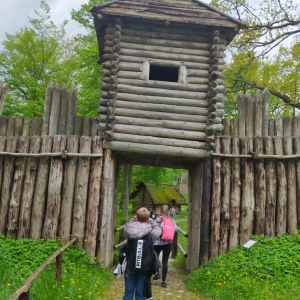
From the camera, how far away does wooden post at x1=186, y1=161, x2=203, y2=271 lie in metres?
8.06

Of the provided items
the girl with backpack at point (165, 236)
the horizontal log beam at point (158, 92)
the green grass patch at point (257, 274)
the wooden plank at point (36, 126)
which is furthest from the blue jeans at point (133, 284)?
the wooden plank at point (36, 126)

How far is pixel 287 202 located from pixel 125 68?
18.1 ft

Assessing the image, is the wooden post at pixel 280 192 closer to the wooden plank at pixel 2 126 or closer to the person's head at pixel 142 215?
the person's head at pixel 142 215

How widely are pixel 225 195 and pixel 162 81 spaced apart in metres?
3.41

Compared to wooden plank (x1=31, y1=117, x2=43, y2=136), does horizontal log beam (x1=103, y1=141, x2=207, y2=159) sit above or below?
below

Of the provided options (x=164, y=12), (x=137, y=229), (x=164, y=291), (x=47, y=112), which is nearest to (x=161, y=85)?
(x=164, y=12)

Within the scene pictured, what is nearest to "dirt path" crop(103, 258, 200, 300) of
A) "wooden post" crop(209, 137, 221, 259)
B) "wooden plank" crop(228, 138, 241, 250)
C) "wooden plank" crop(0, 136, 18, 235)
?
"wooden post" crop(209, 137, 221, 259)

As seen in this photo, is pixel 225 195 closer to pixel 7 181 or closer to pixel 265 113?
pixel 265 113

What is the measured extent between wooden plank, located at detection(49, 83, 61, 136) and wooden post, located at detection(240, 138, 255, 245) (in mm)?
4918

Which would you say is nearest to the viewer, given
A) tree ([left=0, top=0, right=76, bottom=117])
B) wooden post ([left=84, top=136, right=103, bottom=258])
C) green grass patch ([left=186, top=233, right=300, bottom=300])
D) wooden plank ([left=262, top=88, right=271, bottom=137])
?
green grass patch ([left=186, top=233, right=300, bottom=300])

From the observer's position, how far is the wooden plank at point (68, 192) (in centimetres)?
761

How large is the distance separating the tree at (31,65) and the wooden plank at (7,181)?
679 cm

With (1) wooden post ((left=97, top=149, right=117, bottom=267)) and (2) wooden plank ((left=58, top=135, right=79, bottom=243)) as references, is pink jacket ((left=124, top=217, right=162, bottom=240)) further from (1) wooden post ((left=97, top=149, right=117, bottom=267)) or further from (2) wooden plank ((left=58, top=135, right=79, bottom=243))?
(2) wooden plank ((left=58, top=135, right=79, bottom=243))

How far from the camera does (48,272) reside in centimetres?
584
